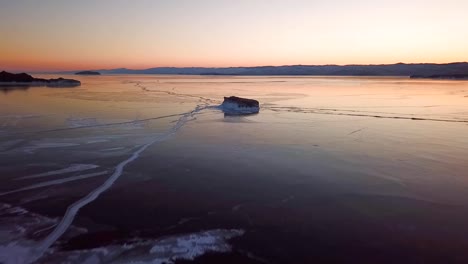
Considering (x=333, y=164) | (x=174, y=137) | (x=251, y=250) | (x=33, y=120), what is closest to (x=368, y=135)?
(x=333, y=164)

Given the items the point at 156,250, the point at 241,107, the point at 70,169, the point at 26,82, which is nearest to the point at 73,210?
the point at 156,250

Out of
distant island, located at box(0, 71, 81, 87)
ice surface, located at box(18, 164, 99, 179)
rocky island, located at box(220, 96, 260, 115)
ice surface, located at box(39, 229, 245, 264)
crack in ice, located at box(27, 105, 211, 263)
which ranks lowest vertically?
ice surface, located at box(39, 229, 245, 264)

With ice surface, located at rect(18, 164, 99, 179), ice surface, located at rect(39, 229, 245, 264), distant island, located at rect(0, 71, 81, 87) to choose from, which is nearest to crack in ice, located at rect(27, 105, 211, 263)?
ice surface, located at rect(39, 229, 245, 264)

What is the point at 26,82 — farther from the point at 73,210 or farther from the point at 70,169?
the point at 73,210

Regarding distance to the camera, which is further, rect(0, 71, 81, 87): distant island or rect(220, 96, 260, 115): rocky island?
rect(0, 71, 81, 87): distant island

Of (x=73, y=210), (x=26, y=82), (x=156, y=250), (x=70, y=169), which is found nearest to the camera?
(x=156, y=250)

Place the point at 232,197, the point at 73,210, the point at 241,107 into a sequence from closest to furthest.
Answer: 1. the point at 73,210
2. the point at 232,197
3. the point at 241,107

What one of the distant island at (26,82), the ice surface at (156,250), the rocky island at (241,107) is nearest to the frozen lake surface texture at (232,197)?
the ice surface at (156,250)

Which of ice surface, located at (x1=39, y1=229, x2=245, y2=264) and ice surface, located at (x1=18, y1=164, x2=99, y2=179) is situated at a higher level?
ice surface, located at (x1=18, y1=164, x2=99, y2=179)

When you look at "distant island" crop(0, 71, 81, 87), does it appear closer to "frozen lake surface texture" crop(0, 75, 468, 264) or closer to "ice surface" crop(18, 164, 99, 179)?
"frozen lake surface texture" crop(0, 75, 468, 264)
